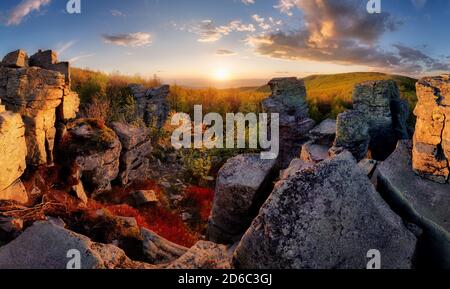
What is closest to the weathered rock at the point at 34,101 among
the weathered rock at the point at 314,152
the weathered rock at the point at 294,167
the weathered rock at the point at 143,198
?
the weathered rock at the point at 143,198

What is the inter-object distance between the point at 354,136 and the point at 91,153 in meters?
9.43

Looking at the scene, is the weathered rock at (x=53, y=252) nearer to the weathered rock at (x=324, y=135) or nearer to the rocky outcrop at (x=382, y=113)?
the rocky outcrop at (x=382, y=113)

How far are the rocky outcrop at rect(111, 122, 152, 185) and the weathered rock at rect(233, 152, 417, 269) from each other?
11232mm

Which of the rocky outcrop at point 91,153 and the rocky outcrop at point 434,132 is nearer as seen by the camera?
the rocky outcrop at point 434,132

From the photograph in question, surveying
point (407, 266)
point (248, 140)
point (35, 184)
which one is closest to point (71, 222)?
point (35, 184)

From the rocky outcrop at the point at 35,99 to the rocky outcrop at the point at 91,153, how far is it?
2.18 ft

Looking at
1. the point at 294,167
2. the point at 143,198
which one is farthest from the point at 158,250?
the point at 143,198

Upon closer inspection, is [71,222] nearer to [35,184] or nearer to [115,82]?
[35,184]

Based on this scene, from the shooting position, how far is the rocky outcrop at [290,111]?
16594mm

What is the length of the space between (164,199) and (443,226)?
1151 cm

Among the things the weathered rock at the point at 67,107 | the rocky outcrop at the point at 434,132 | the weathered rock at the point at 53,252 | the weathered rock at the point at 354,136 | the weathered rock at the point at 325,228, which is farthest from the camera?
the weathered rock at the point at 67,107

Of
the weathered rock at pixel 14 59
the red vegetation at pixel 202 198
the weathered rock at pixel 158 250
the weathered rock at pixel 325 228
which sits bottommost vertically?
the red vegetation at pixel 202 198

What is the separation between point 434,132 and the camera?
215 inches
